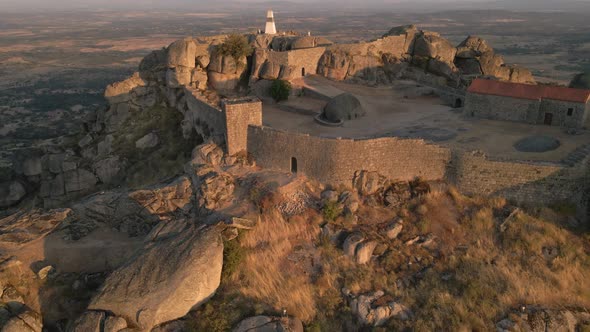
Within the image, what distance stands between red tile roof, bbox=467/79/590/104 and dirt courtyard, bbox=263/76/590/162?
182 cm

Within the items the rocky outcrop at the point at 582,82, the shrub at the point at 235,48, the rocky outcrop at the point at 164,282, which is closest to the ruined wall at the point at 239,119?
the rocky outcrop at the point at 164,282

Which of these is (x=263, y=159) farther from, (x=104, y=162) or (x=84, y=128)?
(x=84, y=128)

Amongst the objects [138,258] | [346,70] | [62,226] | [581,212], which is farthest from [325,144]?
[346,70]

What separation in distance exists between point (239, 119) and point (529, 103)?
17.7 meters

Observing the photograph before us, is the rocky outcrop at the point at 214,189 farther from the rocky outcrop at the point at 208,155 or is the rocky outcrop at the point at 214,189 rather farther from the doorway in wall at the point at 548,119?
the doorway in wall at the point at 548,119

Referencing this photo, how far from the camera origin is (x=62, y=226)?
73.9 ft

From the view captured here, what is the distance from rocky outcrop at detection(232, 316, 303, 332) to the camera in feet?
52.8

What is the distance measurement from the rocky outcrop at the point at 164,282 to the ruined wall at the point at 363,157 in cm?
670

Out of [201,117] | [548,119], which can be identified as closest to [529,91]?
[548,119]

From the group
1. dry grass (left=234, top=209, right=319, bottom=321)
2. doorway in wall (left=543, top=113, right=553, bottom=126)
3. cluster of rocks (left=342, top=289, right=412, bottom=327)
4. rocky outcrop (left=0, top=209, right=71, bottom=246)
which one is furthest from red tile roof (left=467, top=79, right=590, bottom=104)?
rocky outcrop (left=0, top=209, right=71, bottom=246)

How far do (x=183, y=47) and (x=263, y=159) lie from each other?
1524cm

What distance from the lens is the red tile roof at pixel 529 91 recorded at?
2608 cm

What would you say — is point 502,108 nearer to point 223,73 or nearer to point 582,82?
point 582,82

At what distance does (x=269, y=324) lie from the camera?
16.3 metres
